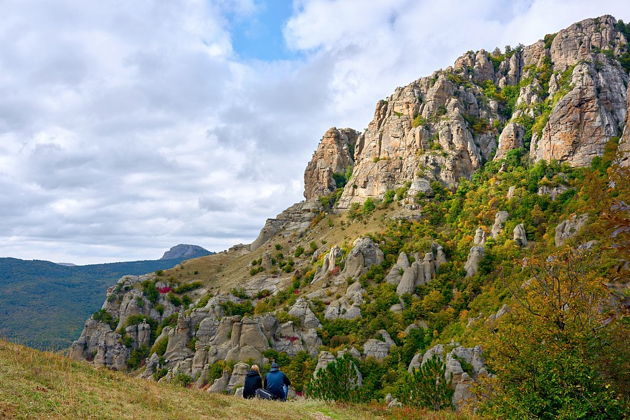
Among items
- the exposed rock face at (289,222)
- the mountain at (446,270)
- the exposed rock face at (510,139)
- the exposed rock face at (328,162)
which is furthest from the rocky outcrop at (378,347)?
the exposed rock face at (328,162)

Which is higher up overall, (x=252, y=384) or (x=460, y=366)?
(x=252, y=384)

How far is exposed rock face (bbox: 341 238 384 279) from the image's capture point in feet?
250

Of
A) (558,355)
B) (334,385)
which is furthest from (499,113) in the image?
(558,355)

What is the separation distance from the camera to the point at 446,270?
70000mm

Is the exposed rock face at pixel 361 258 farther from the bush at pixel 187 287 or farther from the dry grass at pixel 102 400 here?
the dry grass at pixel 102 400

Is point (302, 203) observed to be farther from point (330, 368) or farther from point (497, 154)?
point (330, 368)

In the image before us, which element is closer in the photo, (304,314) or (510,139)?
(304,314)

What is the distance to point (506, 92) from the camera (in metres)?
112

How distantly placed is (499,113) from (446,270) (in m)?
54.3

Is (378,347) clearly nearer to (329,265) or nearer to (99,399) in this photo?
(329,265)

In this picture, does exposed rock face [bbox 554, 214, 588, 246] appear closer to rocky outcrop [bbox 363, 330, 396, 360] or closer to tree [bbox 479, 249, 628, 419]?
rocky outcrop [bbox 363, 330, 396, 360]

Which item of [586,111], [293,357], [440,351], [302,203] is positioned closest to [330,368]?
[440,351]

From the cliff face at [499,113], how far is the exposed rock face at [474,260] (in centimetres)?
2583

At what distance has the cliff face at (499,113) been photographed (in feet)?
261
